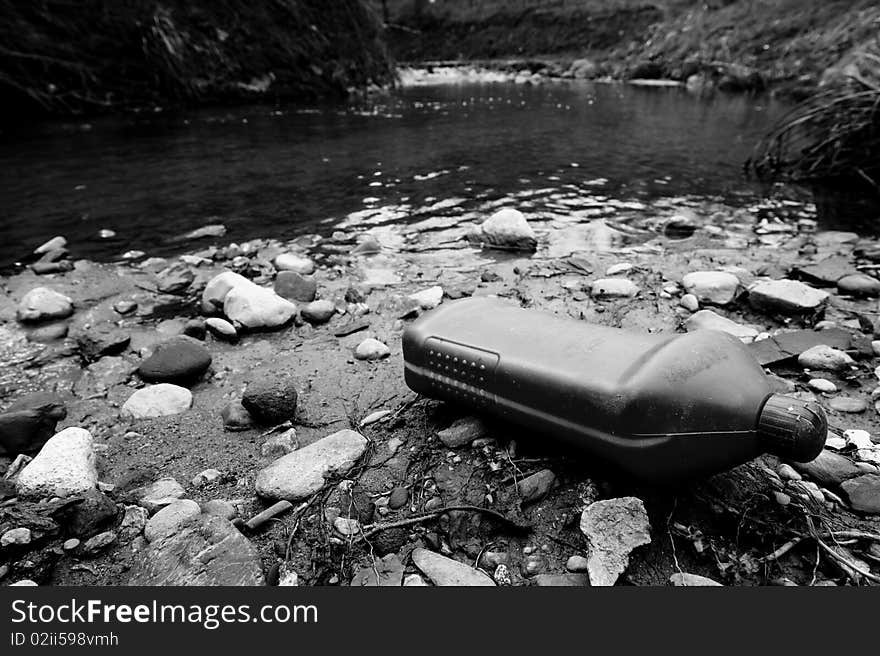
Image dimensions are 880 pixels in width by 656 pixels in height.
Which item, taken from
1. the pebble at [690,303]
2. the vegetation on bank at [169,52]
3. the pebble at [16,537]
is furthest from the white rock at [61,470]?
the vegetation on bank at [169,52]

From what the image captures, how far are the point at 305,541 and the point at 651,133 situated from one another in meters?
10.1

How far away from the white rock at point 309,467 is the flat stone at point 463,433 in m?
0.32

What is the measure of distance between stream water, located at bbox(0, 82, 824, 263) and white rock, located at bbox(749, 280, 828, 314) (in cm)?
219

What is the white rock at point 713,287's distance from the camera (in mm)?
3350

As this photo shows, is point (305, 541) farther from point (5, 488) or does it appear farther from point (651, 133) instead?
point (651, 133)

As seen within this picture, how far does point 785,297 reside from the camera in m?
3.15

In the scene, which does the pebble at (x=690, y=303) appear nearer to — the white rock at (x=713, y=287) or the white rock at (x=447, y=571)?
the white rock at (x=713, y=287)

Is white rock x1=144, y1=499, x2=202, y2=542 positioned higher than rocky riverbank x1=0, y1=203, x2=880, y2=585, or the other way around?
white rock x1=144, y1=499, x2=202, y2=542

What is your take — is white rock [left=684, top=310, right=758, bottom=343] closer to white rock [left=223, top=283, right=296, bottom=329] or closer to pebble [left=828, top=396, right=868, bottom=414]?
pebble [left=828, top=396, right=868, bottom=414]

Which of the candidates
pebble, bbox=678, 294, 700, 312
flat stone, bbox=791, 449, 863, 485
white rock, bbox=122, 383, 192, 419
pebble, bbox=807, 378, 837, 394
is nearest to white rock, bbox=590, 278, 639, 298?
pebble, bbox=678, 294, 700, 312

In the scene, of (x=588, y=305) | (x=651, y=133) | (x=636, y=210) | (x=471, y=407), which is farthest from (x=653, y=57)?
(x=471, y=407)

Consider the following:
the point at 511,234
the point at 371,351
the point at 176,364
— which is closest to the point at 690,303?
the point at 511,234

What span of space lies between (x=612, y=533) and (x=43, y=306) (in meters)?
3.51

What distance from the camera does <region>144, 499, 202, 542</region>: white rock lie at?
1675 mm
